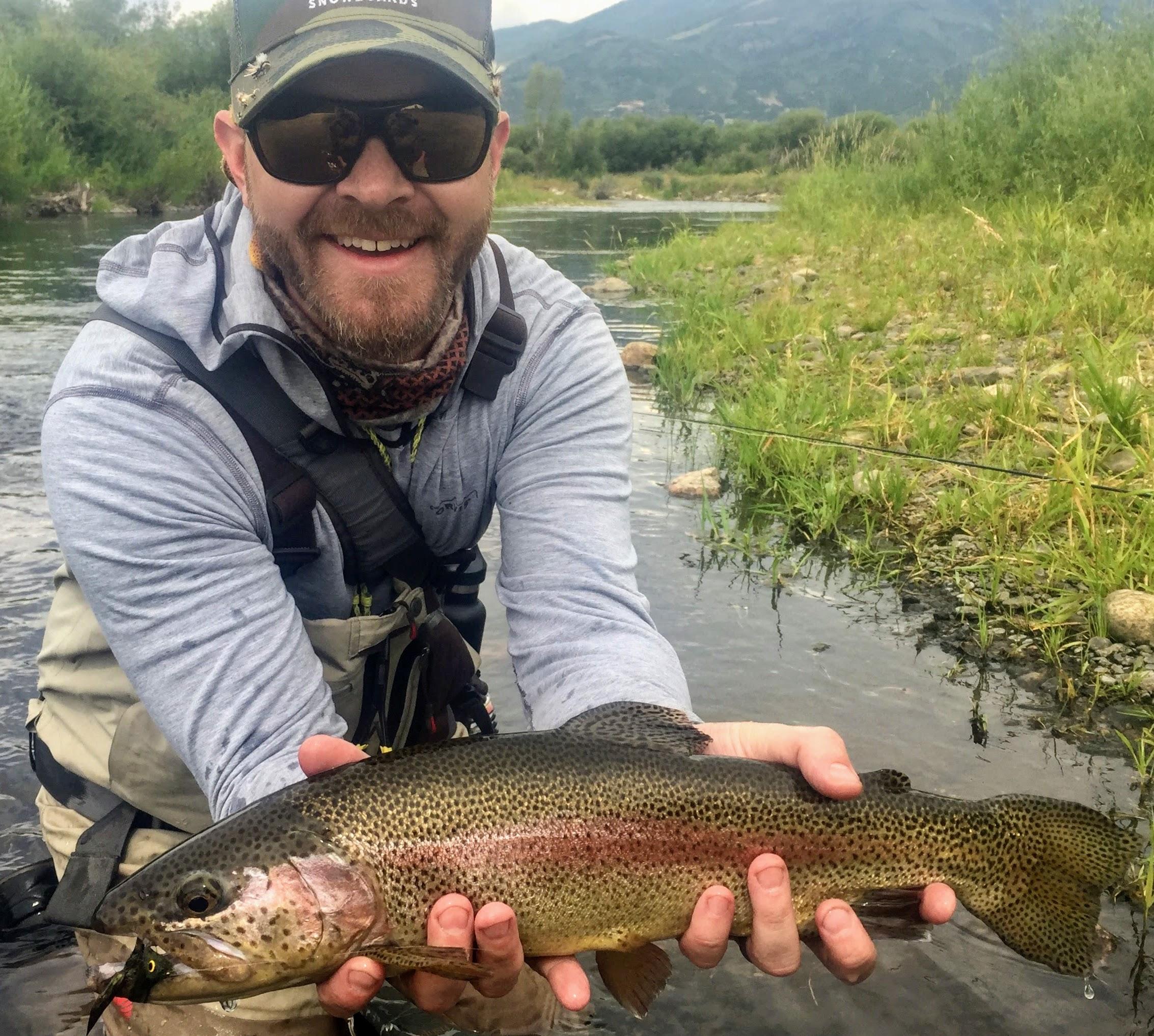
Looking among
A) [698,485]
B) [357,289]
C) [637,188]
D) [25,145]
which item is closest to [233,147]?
[357,289]

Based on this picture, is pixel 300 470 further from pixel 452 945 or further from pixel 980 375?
pixel 980 375

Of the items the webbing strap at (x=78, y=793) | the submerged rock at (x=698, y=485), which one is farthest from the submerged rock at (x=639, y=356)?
the webbing strap at (x=78, y=793)

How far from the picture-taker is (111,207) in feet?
113

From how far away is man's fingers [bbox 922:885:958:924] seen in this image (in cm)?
219

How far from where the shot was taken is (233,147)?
2.70 metres

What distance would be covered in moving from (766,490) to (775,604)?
1.26 meters

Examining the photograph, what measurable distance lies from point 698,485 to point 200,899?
4843mm

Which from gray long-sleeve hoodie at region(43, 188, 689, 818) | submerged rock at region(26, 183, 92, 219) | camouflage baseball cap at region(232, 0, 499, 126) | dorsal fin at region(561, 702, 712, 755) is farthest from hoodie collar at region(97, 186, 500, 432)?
submerged rock at region(26, 183, 92, 219)

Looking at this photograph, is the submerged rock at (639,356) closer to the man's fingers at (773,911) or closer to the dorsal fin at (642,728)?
the dorsal fin at (642,728)

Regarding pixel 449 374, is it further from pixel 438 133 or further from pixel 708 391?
pixel 708 391

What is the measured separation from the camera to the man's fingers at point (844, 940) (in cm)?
210

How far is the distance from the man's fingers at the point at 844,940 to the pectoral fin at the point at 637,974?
330 mm

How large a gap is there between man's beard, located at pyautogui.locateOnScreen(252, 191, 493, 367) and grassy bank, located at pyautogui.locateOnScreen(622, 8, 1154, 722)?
110 inches

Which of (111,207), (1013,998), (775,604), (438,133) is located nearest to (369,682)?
(438,133)
